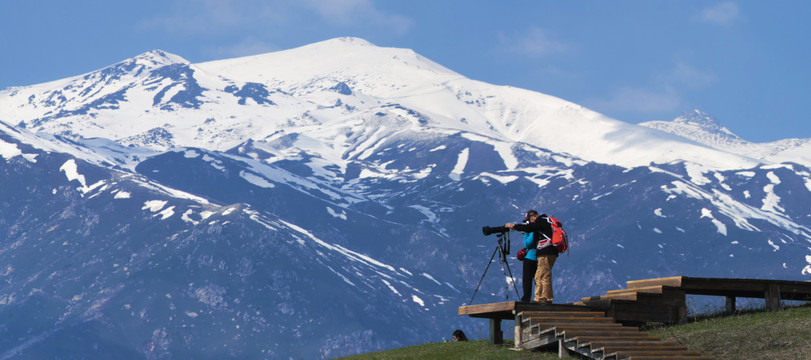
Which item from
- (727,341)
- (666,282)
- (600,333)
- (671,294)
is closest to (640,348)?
(600,333)

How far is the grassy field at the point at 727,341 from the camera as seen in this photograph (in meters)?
26.9

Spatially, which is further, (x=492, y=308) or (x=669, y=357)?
(x=492, y=308)

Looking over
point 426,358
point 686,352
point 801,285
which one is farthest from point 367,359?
point 801,285

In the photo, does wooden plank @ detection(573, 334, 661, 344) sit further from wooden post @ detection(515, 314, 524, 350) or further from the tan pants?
the tan pants

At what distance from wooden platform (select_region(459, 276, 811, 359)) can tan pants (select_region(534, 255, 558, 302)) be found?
2.54ft

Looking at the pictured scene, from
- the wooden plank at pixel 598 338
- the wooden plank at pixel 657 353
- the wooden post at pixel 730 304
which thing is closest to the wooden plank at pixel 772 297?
the wooden post at pixel 730 304

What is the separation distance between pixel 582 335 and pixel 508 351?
3003 millimetres

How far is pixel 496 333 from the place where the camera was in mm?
30750

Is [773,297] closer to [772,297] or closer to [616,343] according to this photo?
[772,297]

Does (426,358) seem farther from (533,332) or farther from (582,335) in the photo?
(582,335)

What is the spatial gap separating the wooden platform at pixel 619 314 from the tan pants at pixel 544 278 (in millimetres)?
775

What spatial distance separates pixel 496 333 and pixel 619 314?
3.23 m

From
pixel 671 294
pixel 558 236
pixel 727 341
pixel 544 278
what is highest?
pixel 558 236

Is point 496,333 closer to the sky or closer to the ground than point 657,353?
closer to the sky
